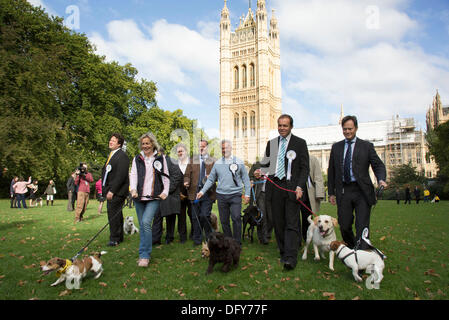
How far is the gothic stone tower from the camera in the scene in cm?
7800

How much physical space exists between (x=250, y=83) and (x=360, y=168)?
80601 millimetres

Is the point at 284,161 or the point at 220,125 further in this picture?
the point at 220,125

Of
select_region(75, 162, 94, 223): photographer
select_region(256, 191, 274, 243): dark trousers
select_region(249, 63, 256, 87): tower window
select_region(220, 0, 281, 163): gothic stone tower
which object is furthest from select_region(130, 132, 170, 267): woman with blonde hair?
select_region(249, 63, 256, 87): tower window

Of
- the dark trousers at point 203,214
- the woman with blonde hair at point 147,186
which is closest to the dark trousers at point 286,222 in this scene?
the dark trousers at point 203,214

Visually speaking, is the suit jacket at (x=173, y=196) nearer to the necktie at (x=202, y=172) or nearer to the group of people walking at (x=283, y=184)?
the group of people walking at (x=283, y=184)

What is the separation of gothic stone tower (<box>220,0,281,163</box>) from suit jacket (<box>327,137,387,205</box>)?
72.7m

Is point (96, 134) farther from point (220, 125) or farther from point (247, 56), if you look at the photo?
point (247, 56)

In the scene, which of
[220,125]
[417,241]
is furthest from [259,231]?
[220,125]

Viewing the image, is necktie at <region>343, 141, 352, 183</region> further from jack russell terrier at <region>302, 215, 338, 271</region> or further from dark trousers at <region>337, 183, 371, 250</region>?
jack russell terrier at <region>302, 215, 338, 271</region>

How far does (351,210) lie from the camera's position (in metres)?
4.32

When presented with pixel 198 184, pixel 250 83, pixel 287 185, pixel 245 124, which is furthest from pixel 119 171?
pixel 250 83

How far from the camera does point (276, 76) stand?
8312 centimetres

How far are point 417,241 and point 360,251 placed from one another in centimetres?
397

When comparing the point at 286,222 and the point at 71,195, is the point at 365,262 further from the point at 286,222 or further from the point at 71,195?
the point at 71,195
